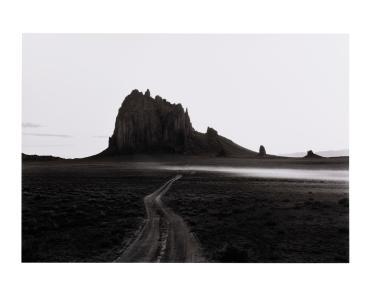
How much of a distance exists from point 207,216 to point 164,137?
8.62m

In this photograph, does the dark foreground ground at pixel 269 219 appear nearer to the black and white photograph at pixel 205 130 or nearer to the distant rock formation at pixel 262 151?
the black and white photograph at pixel 205 130

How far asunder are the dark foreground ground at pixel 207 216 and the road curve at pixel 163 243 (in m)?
0.32

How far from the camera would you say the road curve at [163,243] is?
1145cm

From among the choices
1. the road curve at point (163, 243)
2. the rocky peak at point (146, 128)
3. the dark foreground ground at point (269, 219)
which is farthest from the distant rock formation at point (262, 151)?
the road curve at point (163, 243)

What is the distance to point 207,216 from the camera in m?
13.5

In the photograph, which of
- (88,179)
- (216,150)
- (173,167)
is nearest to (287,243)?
(216,150)

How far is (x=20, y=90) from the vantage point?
44.3 feet

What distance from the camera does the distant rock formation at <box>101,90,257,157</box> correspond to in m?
15.1

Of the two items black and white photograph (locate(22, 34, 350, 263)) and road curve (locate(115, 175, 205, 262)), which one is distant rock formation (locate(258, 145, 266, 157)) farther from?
road curve (locate(115, 175, 205, 262))

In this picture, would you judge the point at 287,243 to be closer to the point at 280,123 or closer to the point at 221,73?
the point at 280,123

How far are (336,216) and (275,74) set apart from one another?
7010 millimetres

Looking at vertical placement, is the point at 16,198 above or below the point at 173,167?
below

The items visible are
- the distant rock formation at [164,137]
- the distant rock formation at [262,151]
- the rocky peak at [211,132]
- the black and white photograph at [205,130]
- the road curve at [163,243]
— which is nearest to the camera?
the road curve at [163,243]

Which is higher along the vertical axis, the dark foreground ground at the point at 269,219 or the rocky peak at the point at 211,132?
the rocky peak at the point at 211,132
